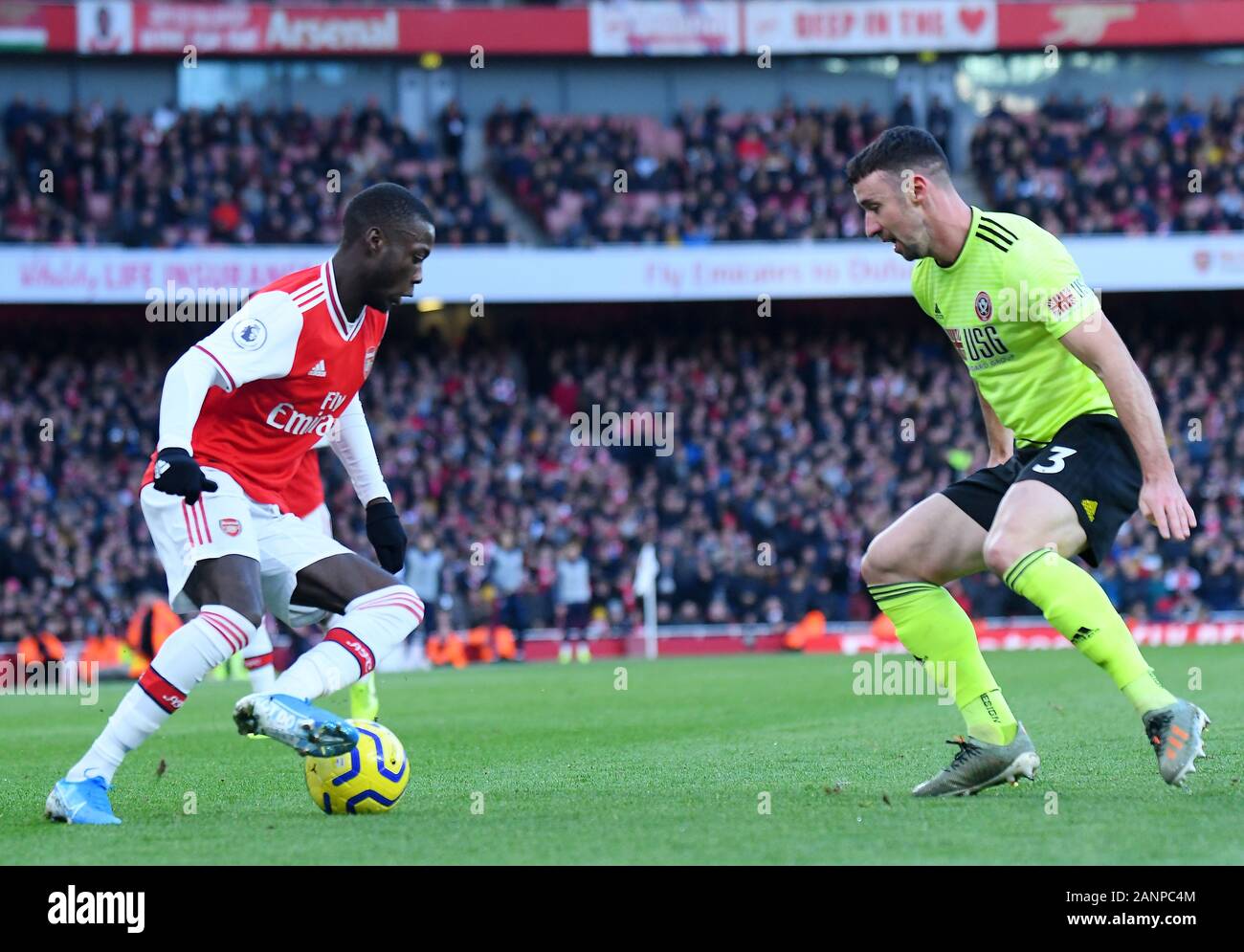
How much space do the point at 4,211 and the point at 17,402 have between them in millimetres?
3113

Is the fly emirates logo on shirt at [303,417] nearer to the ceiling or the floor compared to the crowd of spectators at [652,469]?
nearer to the ceiling

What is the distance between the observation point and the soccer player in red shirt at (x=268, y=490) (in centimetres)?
577

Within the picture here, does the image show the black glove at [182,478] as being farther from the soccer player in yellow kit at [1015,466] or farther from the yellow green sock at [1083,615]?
the yellow green sock at [1083,615]

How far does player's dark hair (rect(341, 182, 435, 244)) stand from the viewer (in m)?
6.14

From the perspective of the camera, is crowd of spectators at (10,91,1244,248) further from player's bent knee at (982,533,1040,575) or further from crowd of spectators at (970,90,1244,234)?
player's bent knee at (982,533,1040,575)

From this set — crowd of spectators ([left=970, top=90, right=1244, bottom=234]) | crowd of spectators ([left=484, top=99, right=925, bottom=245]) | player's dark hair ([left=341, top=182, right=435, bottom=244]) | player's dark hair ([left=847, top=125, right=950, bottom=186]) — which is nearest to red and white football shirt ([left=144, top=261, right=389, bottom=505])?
player's dark hair ([left=341, top=182, right=435, bottom=244])

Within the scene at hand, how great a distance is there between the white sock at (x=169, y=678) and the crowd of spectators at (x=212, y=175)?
21.4m

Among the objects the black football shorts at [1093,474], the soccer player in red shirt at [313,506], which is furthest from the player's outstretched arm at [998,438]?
the soccer player in red shirt at [313,506]

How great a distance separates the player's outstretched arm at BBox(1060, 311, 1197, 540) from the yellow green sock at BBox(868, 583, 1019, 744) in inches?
36.8

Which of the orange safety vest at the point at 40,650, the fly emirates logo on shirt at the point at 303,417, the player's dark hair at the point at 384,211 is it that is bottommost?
the orange safety vest at the point at 40,650

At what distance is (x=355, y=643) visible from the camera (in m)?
5.94
